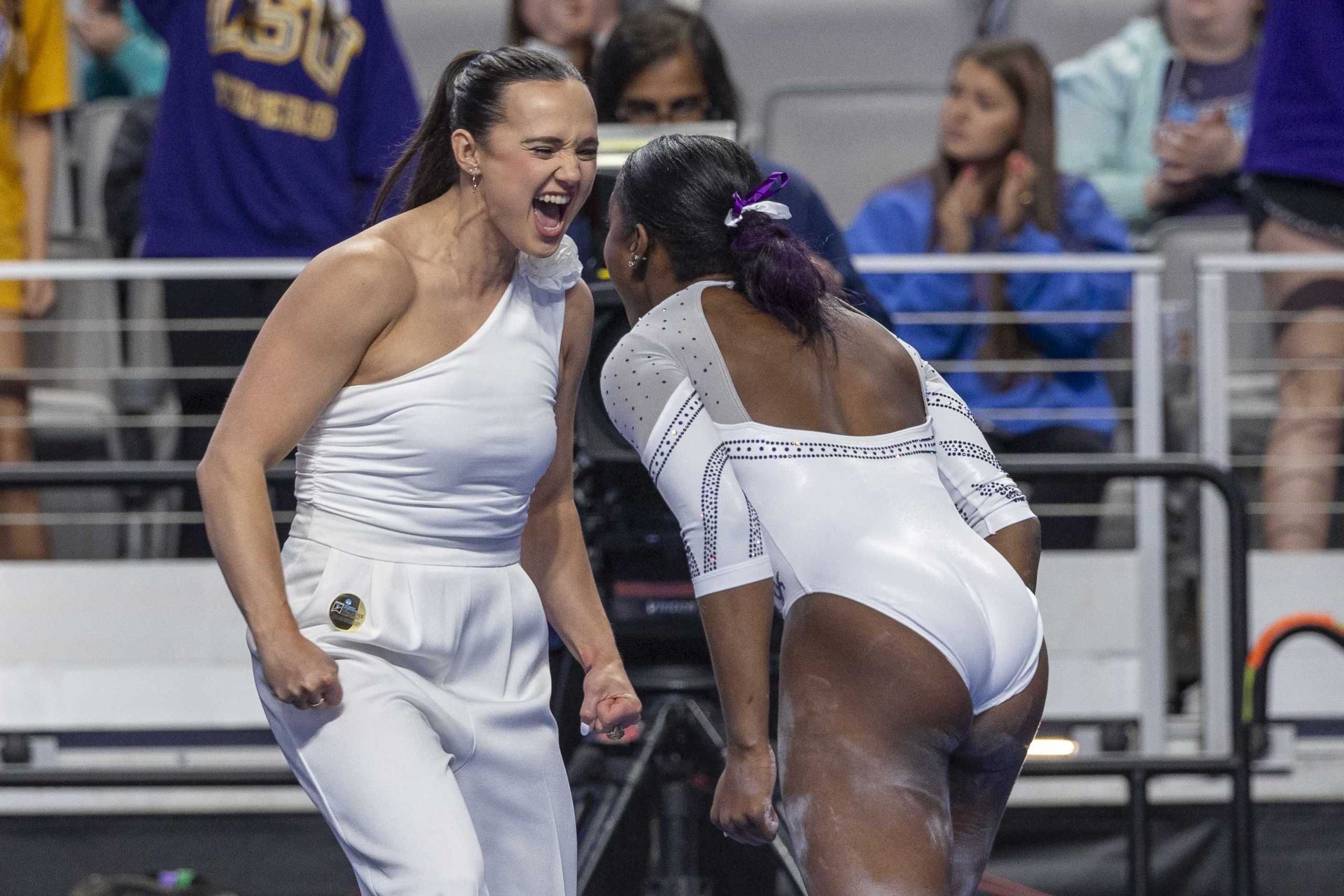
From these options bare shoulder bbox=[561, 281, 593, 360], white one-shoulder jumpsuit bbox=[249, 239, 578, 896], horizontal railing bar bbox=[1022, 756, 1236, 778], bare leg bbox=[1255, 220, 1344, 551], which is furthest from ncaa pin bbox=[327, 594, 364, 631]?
bare leg bbox=[1255, 220, 1344, 551]

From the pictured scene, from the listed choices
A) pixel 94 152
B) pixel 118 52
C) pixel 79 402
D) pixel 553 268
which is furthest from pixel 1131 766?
pixel 118 52

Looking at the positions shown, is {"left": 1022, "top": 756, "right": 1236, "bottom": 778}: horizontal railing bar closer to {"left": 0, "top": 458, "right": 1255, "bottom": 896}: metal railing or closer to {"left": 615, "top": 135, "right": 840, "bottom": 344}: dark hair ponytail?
{"left": 0, "top": 458, "right": 1255, "bottom": 896}: metal railing

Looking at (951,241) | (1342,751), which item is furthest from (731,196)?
(1342,751)

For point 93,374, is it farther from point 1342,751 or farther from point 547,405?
point 1342,751

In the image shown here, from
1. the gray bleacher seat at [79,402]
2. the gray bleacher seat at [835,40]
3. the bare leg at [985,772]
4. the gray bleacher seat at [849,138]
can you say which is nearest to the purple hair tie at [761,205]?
the bare leg at [985,772]

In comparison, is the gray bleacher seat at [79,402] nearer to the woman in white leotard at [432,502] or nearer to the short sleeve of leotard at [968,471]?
the woman in white leotard at [432,502]

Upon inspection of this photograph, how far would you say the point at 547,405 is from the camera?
2230 mm

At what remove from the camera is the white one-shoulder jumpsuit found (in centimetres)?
199

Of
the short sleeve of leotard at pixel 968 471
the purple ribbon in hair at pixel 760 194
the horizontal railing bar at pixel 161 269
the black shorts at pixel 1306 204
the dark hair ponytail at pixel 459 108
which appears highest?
the dark hair ponytail at pixel 459 108

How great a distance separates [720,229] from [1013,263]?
2.03 m

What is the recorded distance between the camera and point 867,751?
197 cm

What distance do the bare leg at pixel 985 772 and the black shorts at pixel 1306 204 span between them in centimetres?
241

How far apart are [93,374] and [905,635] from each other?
9.32 feet

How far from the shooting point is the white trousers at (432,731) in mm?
1979
